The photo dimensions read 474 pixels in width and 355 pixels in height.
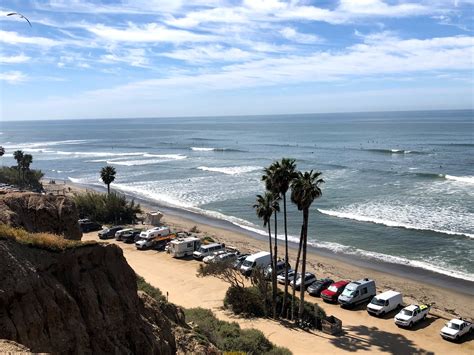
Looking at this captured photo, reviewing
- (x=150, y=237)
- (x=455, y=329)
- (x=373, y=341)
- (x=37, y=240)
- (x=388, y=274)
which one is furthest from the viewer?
(x=150, y=237)

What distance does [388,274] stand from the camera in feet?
116

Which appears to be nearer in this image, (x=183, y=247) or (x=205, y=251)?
(x=205, y=251)

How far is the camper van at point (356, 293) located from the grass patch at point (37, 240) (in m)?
19.7

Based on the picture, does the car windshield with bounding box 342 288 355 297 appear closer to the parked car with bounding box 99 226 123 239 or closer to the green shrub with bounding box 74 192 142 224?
the parked car with bounding box 99 226 123 239

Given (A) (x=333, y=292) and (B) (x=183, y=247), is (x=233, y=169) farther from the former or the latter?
(A) (x=333, y=292)

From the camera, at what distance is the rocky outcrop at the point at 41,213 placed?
16328mm

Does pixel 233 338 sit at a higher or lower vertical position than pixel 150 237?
higher

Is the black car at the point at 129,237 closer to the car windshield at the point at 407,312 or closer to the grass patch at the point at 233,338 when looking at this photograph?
the grass patch at the point at 233,338

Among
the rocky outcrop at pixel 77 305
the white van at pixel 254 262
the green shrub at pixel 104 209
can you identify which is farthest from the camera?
the green shrub at pixel 104 209

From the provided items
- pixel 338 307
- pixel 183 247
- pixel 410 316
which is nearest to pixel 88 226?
pixel 183 247

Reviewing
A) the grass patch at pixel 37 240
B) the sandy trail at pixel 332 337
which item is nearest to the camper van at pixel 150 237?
the sandy trail at pixel 332 337

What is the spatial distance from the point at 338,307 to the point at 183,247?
14.0m

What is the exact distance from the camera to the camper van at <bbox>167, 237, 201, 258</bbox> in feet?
125

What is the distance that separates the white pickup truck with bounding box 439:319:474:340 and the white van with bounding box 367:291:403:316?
11.5 ft
